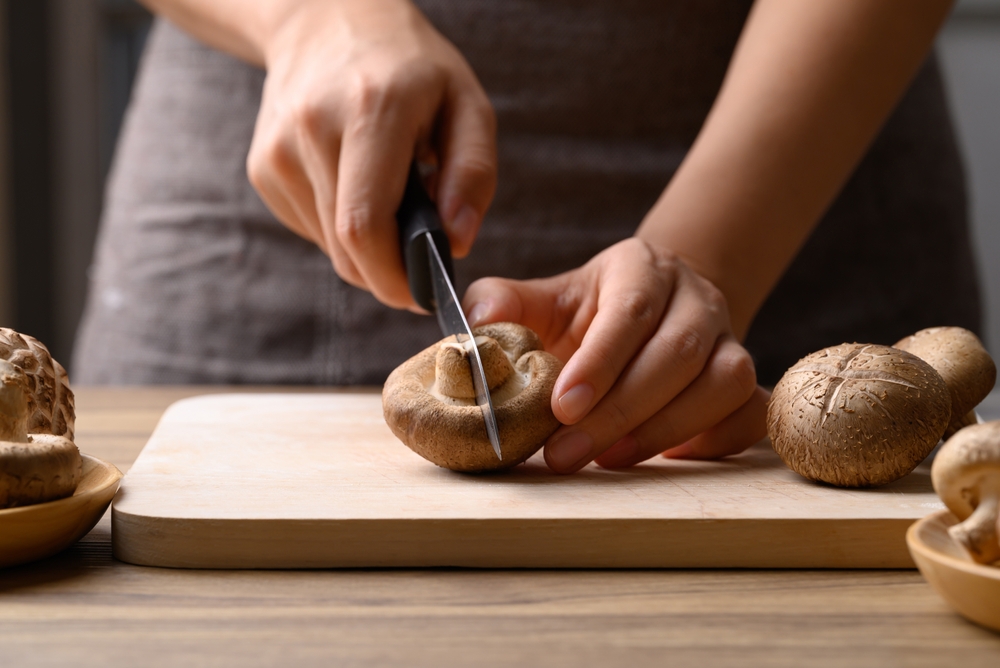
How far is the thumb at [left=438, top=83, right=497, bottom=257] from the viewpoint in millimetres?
1548

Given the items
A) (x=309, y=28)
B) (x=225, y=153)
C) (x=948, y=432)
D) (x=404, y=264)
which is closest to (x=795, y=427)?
(x=948, y=432)

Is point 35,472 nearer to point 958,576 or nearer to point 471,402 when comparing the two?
point 471,402

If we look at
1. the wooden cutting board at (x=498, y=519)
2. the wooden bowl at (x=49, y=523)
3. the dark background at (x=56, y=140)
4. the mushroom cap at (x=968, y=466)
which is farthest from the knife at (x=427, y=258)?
the dark background at (x=56, y=140)

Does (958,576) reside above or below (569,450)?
above

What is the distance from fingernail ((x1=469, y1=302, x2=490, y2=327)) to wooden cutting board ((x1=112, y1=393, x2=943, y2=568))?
0.95 feet

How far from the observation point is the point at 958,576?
31.3 inches

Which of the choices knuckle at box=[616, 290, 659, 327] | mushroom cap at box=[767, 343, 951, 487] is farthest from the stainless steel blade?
mushroom cap at box=[767, 343, 951, 487]

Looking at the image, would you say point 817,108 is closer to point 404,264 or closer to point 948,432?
point 948,432

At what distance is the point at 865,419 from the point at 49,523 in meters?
0.93

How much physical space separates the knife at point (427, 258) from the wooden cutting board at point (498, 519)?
279mm

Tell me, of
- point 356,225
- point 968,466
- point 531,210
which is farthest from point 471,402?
point 531,210

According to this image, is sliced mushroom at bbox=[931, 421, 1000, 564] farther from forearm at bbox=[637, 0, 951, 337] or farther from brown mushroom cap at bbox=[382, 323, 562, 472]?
forearm at bbox=[637, 0, 951, 337]

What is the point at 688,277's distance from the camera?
1455mm

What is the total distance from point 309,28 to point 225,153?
0.70 m
